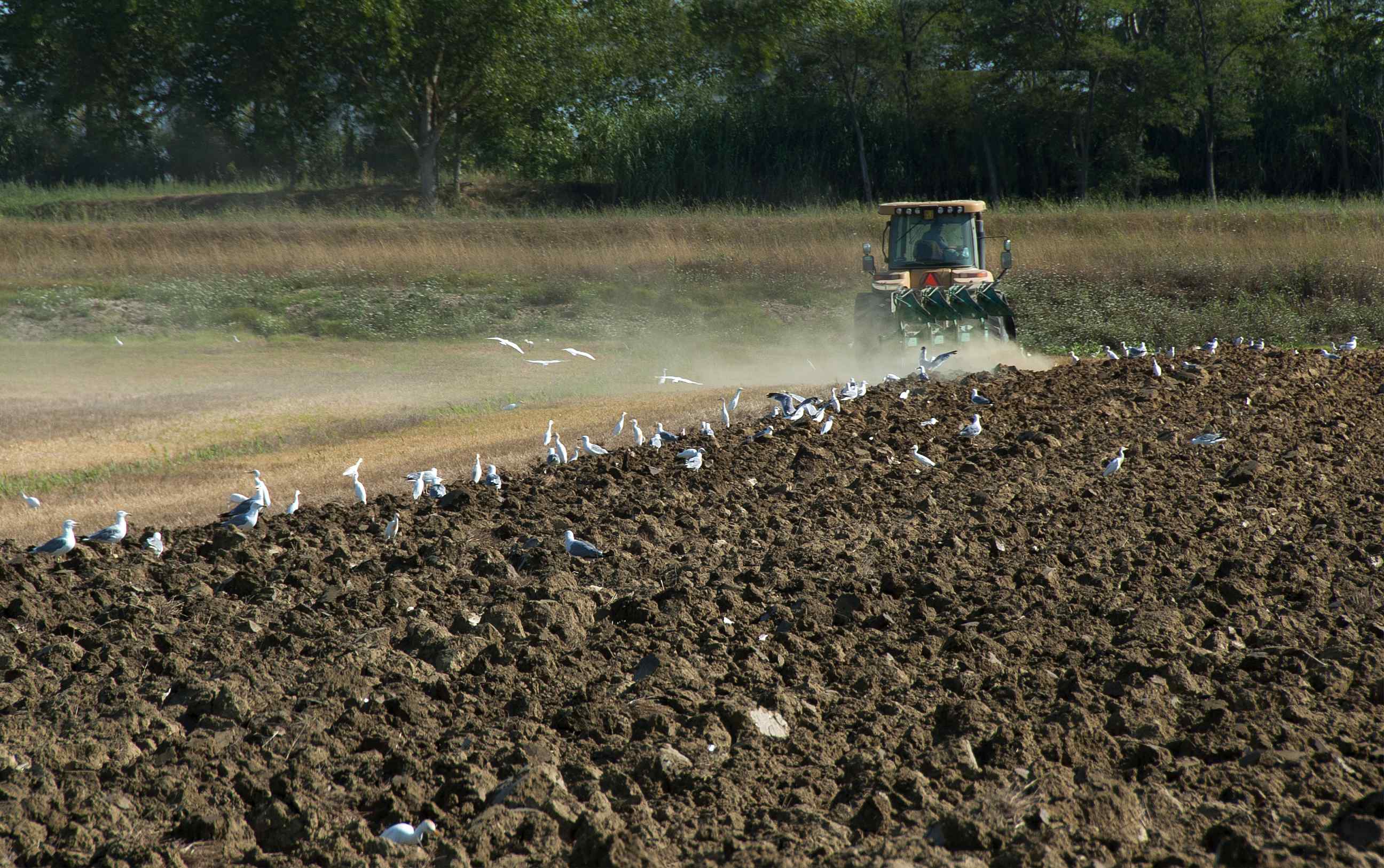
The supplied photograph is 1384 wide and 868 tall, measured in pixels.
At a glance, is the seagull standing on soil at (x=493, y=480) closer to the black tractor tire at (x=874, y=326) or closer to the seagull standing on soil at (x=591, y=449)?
the seagull standing on soil at (x=591, y=449)

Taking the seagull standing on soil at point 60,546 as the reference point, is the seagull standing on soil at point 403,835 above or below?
below

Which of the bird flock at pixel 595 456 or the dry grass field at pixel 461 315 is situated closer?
the bird flock at pixel 595 456

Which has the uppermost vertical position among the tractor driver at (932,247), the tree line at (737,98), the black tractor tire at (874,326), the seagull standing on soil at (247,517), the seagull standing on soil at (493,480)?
the tree line at (737,98)

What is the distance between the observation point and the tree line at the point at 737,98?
42812mm

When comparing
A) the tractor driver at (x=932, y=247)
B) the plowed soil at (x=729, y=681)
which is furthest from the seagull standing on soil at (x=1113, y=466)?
the tractor driver at (x=932, y=247)

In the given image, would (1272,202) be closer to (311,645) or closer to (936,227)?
(936,227)

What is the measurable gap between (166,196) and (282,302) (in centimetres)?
1675

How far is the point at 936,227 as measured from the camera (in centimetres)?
1972

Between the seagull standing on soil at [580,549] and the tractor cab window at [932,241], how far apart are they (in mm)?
12592

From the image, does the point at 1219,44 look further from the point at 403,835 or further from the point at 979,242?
the point at 403,835

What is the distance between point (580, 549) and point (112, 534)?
285cm

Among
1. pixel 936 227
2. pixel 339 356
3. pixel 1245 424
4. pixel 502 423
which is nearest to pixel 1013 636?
pixel 1245 424

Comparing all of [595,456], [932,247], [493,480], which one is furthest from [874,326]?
[493,480]

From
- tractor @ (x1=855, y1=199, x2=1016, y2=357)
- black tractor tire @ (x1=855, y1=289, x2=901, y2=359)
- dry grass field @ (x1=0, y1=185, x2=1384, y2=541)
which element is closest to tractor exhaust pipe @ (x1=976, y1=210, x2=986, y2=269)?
tractor @ (x1=855, y1=199, x2=1016, y2=357)
